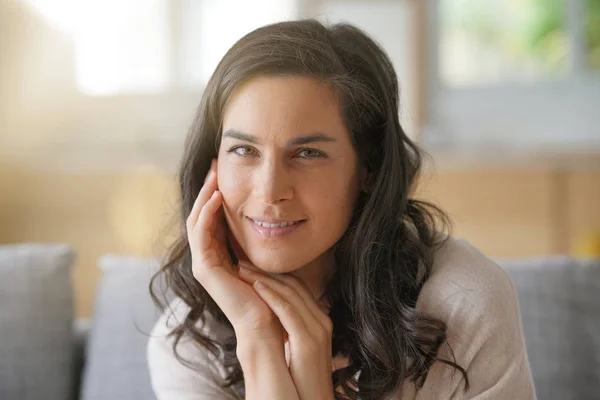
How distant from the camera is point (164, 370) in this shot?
144 cm

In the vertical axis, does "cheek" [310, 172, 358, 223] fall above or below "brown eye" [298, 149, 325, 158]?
below

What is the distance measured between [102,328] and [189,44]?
1.54 metres

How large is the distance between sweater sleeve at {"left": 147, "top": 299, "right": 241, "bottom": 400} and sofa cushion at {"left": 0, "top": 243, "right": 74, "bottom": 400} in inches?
13.5

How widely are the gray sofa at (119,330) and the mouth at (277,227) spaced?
0.60m

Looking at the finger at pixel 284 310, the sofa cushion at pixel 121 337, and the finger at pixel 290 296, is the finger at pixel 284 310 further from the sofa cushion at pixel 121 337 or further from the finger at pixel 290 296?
the sofa cushion at pixel 121 337

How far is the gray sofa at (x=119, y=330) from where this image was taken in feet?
5.47

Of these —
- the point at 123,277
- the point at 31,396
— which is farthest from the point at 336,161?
the point at 31,396

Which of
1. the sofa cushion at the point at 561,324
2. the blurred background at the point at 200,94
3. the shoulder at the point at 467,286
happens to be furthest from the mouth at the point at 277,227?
the blurred background at the point at 200,94

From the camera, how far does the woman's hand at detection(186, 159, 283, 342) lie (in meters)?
1.31

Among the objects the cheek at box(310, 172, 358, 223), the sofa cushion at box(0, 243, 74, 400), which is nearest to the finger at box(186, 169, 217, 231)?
the cheek at box(310, 172, 358, 223)

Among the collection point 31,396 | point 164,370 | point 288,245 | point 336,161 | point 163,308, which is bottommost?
point 31,396

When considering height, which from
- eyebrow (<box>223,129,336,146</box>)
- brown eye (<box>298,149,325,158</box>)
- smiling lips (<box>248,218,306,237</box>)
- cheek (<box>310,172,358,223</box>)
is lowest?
smiling lips (<box>248,218,306,237</box>)

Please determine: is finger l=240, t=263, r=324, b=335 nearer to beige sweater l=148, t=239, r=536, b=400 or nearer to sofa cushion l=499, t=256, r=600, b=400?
beige sweater l=148, t=239, r=536, b=400

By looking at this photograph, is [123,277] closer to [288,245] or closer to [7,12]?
[288,245]
